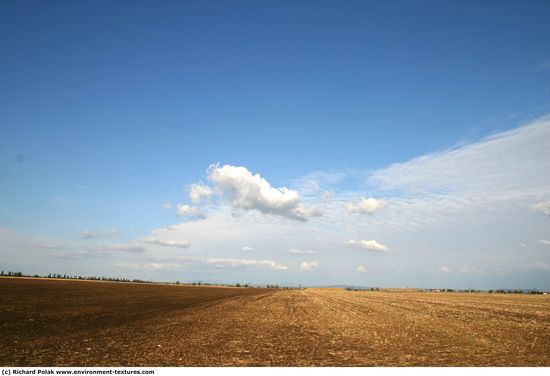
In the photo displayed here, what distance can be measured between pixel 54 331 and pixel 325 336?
41.3ft

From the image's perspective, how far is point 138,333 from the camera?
19547 millimetres

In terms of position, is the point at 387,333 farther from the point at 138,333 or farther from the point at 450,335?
the point at 138,333

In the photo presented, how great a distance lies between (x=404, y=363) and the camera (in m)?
13.4

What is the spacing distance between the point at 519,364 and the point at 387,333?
7910 mm
